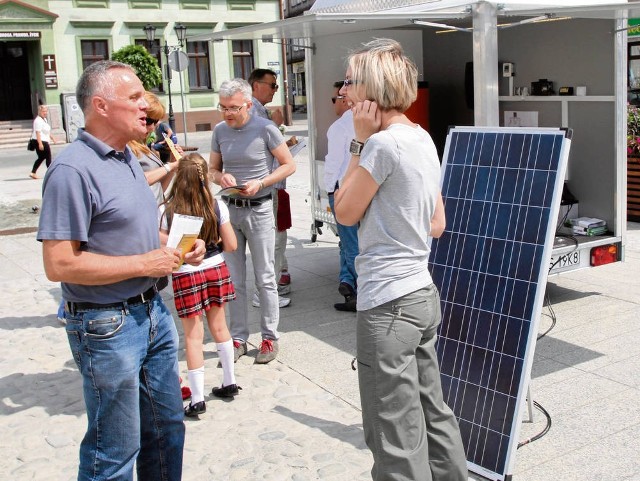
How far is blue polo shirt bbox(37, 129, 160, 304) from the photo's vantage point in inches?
106

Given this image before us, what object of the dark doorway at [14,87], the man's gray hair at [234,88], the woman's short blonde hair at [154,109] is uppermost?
the dark doorway at [14,87]

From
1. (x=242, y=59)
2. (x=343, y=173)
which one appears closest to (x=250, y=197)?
(x=343, y=173)

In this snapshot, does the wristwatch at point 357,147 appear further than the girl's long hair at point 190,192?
No

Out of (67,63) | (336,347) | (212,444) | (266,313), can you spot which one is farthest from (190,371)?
(67,63)

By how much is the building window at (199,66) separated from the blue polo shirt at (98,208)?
110ft

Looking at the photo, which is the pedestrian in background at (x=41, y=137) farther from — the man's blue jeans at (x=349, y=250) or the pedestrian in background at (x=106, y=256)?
the pedestrian in background at (x=106, y=256)

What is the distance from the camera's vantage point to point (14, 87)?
34.2 m

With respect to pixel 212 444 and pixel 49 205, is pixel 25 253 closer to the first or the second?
pixel 212 444

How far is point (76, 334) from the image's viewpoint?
288cm

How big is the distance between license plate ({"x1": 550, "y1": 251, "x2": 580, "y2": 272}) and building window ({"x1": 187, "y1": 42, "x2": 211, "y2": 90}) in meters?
31.4

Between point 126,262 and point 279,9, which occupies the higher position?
point 279,9

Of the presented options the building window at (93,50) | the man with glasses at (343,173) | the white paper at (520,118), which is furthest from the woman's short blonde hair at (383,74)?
the building window at (93,50)

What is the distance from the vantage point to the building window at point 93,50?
33.4 meters

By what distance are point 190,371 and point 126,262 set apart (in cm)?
183
